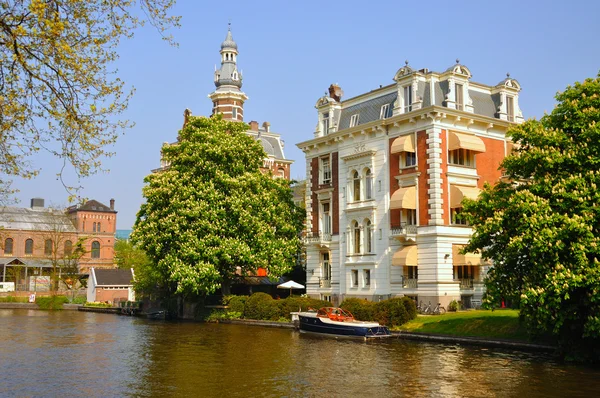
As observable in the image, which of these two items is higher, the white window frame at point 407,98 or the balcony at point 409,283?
the white window frame at point 407,98

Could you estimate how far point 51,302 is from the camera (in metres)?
81.9

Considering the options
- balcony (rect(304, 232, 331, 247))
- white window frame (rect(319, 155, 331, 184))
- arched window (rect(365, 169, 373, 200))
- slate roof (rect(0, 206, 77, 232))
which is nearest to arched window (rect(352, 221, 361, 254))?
arched window (rect(365, 169, 373, 200))

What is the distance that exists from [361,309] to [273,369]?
1593 cm

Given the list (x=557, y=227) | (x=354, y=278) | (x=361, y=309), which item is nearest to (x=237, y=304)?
(x=354, y=278)

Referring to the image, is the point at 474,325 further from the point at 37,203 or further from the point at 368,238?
the point at 37,203

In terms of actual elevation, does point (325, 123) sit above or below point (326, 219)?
above

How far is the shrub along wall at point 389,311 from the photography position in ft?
129

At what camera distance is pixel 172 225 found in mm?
50625

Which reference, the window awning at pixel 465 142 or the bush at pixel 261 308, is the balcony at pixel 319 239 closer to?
the bush at pixel 261 308

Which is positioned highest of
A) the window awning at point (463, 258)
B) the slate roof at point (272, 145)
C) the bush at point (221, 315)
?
the slate roof at point (272, 145)

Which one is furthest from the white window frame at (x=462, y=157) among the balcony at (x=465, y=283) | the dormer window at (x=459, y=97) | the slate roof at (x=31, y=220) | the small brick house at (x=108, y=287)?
the slate roof at (x=31, y=220)

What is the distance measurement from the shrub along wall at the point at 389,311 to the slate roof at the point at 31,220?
8576cm

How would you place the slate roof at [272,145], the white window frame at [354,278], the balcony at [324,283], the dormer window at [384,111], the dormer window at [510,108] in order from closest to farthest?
the dormer window at [510,108] < the dormer window at [384,111] < the white window frame at [354,278] < the balcony at [324,283] < the slate roof at [272,145]

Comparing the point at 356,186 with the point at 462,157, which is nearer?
the point at 462,157
